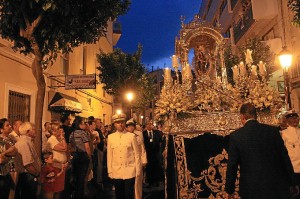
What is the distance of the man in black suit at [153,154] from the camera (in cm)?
1099

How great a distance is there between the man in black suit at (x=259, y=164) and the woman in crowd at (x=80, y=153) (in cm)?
504

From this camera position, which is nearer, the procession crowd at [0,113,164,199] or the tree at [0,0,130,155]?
the procession crowd at [0,113,164,199]

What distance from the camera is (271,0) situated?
72.5 ft

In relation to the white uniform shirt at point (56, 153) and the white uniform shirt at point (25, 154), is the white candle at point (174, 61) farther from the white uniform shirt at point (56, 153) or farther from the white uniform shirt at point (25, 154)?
the white uniform shirt at point (25, 154)

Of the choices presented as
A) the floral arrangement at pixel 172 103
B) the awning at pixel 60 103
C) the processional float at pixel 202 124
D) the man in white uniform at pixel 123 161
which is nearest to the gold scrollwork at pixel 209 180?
the processional float at pixel 202 124

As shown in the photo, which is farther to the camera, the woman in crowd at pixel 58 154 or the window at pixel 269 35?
the window at pixel 269 35

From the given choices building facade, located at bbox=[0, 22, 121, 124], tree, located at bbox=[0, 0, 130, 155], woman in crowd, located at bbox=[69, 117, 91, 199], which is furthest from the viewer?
building facade, located at bbox=[0, 22, 121, 124]

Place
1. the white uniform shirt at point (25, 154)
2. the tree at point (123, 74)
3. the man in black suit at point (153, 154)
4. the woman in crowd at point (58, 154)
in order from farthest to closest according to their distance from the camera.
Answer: the tree at point (123, 74)
the man in black suit at point (153, 154)
the woman in crowd at point (58, 154)
the white uniform shirt at point (25, 154)

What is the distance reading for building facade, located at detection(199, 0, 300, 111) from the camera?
19656 millimetres

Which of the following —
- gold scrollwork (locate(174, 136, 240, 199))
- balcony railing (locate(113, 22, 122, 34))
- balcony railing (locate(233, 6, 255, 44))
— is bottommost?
gold scrollwork (locate(174, 136, 240, 199))

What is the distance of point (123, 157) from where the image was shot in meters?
6.29

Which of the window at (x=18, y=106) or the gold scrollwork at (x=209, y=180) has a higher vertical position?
the window at (x=18, y=106)

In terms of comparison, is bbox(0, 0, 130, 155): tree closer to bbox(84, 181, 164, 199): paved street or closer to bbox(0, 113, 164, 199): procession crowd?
bbox(0, 113, 164, 199): procession crowd

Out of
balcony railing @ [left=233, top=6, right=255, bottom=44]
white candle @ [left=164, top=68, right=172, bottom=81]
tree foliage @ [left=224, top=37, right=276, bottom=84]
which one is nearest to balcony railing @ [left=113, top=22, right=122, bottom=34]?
balcony railing @ [left=233, top=6, right=255, bottom=44]
